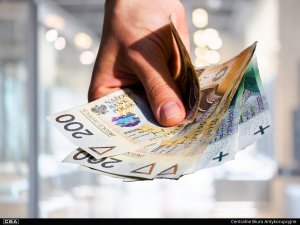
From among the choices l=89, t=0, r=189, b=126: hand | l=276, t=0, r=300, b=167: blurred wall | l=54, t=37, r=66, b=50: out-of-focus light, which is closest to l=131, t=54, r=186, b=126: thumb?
l=89, t=0, r=189, b=126: hand

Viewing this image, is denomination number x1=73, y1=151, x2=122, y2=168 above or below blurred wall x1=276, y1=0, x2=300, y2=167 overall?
below

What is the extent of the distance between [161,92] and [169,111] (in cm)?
3

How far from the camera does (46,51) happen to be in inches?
102

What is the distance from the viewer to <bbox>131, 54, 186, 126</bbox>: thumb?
0.56 meters

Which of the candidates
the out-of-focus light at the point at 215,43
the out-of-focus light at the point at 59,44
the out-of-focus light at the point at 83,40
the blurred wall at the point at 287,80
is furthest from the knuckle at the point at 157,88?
the blurred wall at the point at 287,80

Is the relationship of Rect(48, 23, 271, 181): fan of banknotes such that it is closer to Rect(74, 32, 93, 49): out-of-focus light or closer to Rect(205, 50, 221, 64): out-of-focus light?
Rect(205, 50, 221, 64): out-of-focus light

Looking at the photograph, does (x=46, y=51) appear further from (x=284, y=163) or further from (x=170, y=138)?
(x=170, y=138)

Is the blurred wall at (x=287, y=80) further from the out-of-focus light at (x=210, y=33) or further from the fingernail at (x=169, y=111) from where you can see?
the fingernail at (x=169, y=111)

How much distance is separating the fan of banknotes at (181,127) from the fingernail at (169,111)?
0.05 feet

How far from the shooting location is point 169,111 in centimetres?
56

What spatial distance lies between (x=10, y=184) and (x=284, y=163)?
147 centimetres

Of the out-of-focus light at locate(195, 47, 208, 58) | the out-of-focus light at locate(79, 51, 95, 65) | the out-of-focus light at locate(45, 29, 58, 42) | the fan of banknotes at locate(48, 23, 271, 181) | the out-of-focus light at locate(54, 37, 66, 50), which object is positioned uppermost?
the out-of-focus light at locate(45, 29, 58, 42)

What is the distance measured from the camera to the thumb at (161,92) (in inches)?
22.0

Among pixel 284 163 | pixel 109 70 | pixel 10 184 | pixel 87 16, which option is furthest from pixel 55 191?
pixel 109 70
